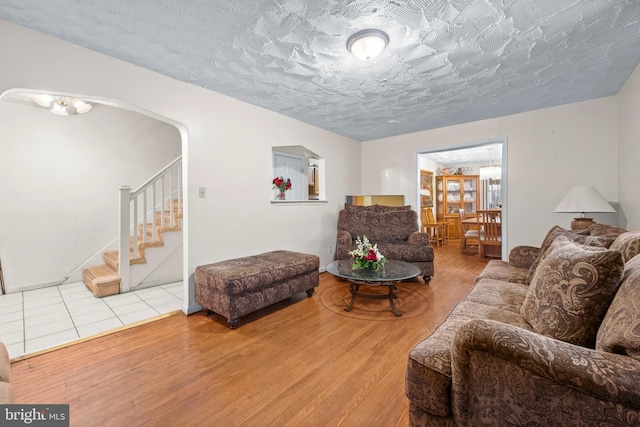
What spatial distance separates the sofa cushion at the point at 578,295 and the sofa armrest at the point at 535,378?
252 mm

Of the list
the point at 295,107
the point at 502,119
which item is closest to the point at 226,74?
the point at 295,107

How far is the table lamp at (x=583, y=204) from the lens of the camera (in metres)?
2.61

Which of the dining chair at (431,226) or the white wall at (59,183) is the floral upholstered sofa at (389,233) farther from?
the white wall at (59,183)

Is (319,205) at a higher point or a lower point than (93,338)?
higher

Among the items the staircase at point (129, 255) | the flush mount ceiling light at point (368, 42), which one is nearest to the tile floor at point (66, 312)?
the staircase at point (129, 255)

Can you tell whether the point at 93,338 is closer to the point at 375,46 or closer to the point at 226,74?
the point at 226,74

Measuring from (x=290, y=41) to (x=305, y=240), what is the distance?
263 centimetres

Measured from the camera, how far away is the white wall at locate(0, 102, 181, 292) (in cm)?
326

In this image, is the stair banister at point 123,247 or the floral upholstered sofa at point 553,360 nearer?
the floral upholstered sofa at point 553,360

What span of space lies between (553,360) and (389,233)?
327 cm

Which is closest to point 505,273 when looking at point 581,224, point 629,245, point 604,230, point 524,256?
point 524,256

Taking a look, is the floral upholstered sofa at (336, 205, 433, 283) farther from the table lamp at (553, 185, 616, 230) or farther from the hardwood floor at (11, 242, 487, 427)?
the table lamp at (553, 185, 616, 230)

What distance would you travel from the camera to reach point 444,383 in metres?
1.05

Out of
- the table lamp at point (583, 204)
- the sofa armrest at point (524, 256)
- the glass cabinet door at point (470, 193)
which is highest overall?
the glass cabinet door at point (470, 193)
